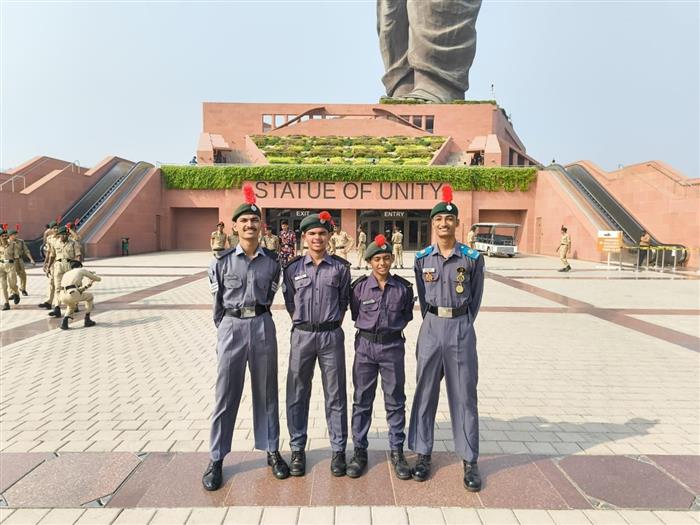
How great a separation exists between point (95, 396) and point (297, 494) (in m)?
3.00

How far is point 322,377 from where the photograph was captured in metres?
3.33

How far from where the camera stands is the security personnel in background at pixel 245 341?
3262 mm

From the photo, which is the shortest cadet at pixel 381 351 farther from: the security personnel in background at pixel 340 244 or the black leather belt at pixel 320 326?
the security personnel in background at pixel 340 244

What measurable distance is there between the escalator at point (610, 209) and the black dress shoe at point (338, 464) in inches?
788

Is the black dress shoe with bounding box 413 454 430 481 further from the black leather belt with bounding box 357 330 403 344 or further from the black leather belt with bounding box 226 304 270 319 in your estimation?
the black leather belt with bounding box 226 304 270 319

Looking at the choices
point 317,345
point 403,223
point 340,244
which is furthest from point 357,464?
point 403,223

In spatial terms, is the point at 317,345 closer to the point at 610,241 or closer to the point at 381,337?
the point at 381,337

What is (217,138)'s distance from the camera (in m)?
33.8

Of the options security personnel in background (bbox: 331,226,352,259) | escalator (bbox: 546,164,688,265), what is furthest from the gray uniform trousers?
A: security personnel in background (bbox: 331,226,352,259)

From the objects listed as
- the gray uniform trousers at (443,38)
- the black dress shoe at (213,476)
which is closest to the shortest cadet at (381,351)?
the black dress shoe at (213,476)

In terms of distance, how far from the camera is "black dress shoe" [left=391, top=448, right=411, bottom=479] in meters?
3.26

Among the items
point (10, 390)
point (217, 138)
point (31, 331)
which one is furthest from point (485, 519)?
point (217, 138)

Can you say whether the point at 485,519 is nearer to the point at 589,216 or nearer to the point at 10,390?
the point at 10,390

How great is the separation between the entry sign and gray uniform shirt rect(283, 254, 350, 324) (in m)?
17.2
